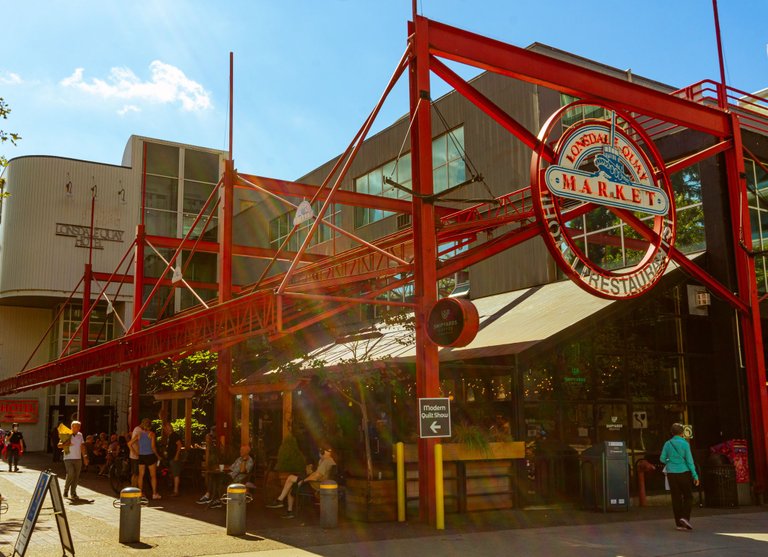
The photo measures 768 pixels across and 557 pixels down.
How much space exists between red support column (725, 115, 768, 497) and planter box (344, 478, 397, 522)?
28.7 feet

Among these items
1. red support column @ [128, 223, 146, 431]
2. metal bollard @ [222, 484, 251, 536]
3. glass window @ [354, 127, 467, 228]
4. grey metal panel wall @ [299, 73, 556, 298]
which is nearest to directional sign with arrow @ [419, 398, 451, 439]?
metal bollard @ [222, 484, 251, 536]

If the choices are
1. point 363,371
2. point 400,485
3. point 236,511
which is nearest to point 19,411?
point 363,371

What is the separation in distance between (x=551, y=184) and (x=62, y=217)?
35.5m

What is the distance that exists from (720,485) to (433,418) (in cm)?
773

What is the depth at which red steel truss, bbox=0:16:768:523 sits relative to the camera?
544 inches

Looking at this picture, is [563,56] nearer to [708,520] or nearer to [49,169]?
[708,520]

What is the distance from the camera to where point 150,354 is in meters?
20.3

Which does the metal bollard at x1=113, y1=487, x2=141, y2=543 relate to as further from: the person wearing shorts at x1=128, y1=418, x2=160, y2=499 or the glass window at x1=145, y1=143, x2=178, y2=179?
the glass window at x1=145, y1=143, x2=178, y2=179

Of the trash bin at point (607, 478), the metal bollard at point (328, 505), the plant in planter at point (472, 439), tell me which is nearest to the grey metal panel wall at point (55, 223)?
the plant in planter at point (472, 439)

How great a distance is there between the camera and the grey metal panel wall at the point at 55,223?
1631 inches

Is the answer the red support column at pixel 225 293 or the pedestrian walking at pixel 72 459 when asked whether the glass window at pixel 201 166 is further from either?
the pedestrian walking at pixel 72 459

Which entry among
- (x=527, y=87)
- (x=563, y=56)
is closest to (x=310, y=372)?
(x=527, y=87)

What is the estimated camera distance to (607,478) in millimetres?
15055

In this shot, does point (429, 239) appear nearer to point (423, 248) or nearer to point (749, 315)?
point (423, 248)
